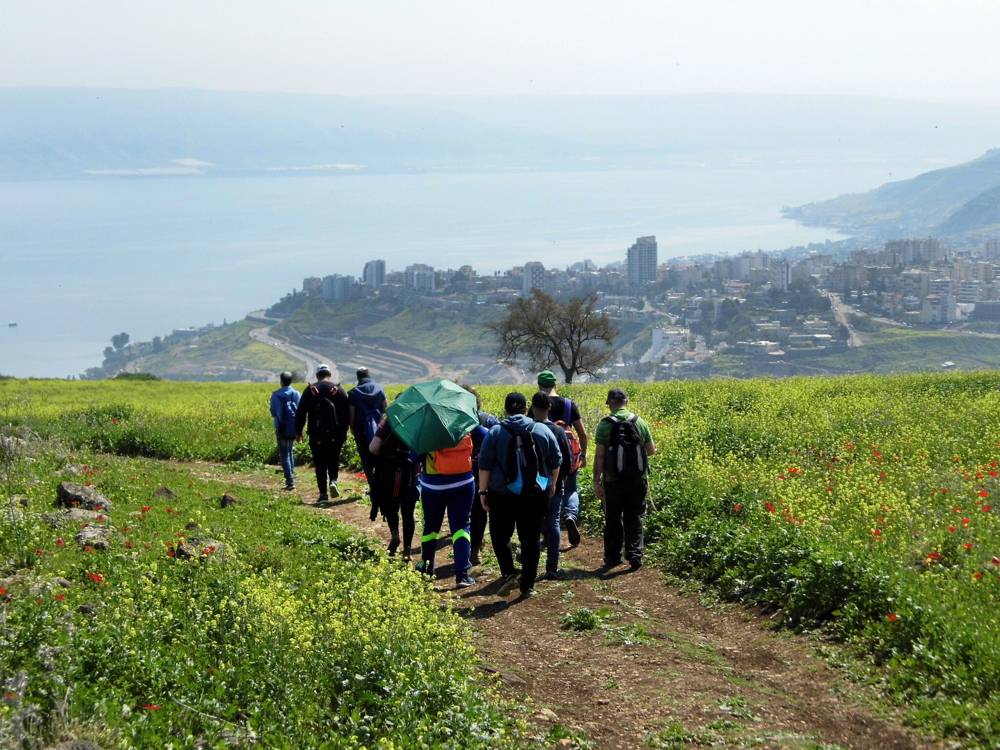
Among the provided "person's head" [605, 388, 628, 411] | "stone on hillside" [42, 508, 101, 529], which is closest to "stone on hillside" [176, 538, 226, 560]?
"stone on hillside" [42, 508, 101, 529]

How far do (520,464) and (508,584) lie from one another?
1.49 meters

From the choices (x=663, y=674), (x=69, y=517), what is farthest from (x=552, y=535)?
(x=69, y=517)

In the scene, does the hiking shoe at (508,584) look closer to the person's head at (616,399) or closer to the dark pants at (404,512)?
the dark pants at (404,512)

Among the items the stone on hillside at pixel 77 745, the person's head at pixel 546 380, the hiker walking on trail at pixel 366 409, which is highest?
the person's head at pixel 546 380

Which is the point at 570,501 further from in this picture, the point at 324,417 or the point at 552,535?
the point at 324,417

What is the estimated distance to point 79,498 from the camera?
12117 millimetres

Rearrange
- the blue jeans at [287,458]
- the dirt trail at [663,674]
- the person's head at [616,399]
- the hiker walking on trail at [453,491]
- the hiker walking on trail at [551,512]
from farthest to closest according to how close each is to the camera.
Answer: the blue jeans at [287,458], the person's head at [616,399], the hiker walking on trail at [551,512], the hiker walking on trail at [453,491], the dirt trail at [663,674]

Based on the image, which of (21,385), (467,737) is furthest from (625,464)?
(21,385)

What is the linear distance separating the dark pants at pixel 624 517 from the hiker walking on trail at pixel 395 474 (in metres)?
2.37

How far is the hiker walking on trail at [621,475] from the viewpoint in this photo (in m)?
11.2

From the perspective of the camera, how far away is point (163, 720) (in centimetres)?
588

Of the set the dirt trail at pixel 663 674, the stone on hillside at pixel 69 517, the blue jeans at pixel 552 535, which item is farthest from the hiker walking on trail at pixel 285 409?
the blue jeans at pixel 552 535

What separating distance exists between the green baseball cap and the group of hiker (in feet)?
0.06

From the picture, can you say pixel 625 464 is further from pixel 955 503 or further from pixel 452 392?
pixel 955 503
